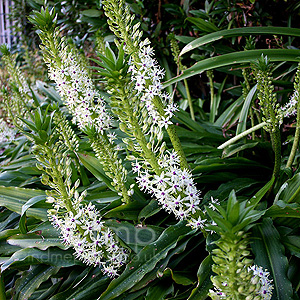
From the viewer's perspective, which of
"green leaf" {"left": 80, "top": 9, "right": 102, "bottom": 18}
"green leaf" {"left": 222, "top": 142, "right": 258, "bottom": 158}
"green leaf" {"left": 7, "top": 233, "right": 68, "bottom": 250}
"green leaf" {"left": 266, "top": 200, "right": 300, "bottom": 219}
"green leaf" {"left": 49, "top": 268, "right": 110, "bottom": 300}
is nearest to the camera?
"green leaf" {"left": 266, "top": 200, "right": 300, "bottom": 219}

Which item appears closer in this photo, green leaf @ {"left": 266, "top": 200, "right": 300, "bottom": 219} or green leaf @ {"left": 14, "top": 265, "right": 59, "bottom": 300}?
green leaf @ {"left": 266, "top": 200, "right": 300, "bottom": 219}

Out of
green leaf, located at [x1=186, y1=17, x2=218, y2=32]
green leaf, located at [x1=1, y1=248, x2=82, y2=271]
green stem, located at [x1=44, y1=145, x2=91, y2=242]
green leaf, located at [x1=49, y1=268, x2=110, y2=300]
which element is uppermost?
green leaf, located at [x1=186, y1=17, x2=218, y2=32]

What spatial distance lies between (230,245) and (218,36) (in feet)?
7.22

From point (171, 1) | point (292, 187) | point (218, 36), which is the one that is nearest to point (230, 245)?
point (292, 187)

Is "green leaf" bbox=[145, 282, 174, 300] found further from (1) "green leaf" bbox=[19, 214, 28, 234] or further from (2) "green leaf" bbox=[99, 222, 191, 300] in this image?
(1) "green leaf" bbox=[19, 214, 28, 234]

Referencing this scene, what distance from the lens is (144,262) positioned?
190 centimetres

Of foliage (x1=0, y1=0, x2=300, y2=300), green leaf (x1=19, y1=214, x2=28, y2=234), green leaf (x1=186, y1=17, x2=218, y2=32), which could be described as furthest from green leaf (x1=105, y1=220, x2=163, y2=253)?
green leaf (x1=186, y1=17, x2=218, y2=32)

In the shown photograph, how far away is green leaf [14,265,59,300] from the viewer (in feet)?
7.04

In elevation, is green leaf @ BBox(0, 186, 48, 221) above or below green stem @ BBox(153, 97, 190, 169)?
below

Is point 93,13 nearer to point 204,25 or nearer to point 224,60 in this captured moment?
point 204,25

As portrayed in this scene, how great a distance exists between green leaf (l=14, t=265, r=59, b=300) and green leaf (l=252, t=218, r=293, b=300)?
1335 millimetres

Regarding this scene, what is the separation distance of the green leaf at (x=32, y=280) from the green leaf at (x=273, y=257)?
1.34m

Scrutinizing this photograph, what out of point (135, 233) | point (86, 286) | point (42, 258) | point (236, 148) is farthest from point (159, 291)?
point (236, 148)

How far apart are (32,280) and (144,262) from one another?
868mm
